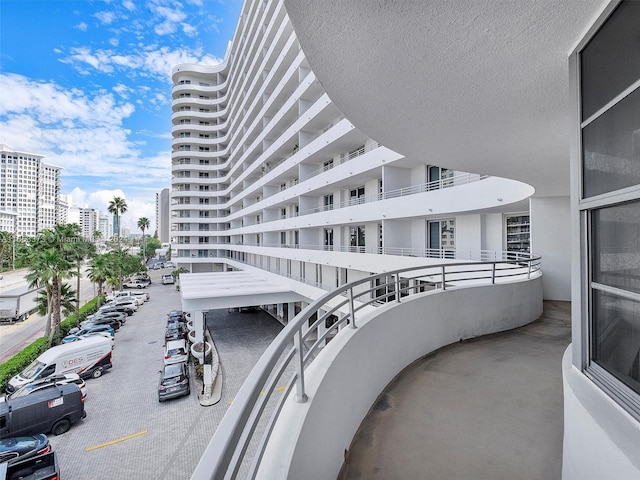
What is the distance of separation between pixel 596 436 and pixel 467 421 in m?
2.20

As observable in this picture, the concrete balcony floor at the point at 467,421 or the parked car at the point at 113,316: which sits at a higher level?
the concrete balcony floor at the point at 467,421

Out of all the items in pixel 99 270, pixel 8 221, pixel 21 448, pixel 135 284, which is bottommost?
pixel 21 448

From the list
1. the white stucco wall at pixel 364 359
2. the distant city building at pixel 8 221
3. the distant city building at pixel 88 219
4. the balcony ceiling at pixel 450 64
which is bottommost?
the white stucco wall at pixel 364 359

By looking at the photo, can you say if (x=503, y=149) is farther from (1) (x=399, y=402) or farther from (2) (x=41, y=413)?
(2) (x=41, y=413)

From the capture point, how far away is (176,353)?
20281mm

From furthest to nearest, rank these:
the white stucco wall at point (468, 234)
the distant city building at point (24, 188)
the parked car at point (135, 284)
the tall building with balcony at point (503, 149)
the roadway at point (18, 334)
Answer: the distant city building at point (24, 188) → the parked car at point (135, 284) → the roadway at point (18, 334) → the white stucco wall at point (468, 234) → the tall building with balcony at point (503, 149)

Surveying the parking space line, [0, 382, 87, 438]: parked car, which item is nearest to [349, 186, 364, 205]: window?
the parking space line

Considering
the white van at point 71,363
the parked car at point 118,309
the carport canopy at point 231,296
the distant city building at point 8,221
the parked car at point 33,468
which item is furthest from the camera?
the distant city building at point 8,221

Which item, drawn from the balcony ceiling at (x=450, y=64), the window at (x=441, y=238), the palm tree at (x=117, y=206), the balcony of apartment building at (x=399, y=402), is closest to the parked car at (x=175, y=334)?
the window at (x=441, y=238)

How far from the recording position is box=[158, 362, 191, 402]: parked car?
14969mm

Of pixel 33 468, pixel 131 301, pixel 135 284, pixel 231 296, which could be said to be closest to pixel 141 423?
pixel 33 468

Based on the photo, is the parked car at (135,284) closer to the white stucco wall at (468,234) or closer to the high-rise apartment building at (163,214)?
the white stucco wall at (468,234)

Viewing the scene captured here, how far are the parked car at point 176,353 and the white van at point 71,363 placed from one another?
3323mm

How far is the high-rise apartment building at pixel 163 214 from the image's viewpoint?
173 m
